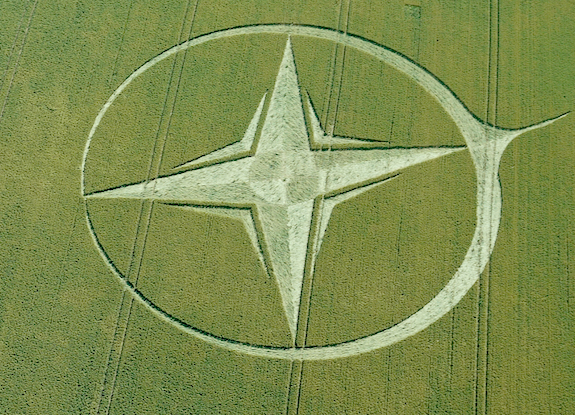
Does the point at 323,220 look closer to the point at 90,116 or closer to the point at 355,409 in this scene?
the point at 355,409

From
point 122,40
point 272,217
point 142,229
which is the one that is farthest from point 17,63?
point 272,217

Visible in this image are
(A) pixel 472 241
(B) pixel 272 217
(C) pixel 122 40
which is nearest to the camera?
(A) pixel 472 241

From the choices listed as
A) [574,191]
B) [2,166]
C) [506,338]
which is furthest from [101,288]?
[574,191]

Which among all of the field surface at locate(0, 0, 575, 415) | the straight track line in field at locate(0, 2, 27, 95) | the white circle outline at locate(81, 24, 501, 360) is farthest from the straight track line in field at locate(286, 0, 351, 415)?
the straight track line in field at locate(0, 2, 27, 95)

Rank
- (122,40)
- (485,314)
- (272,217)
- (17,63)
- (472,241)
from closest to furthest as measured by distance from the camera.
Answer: (485,314) → (472,241) → (272,217) → (17,63) → (122,40)

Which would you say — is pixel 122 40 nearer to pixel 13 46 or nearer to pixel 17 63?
pixel 17 63

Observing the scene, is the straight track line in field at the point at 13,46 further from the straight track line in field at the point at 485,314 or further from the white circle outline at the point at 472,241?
the straight track line in field at the point at 485,314
